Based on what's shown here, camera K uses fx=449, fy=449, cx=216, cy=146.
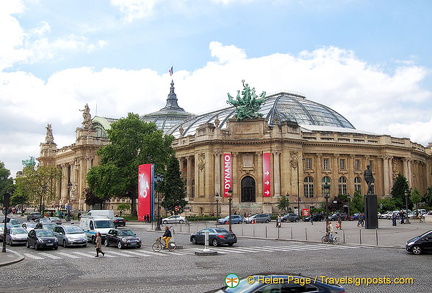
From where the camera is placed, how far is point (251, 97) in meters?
84.4

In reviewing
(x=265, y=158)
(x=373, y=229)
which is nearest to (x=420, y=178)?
(x=265, y=158)

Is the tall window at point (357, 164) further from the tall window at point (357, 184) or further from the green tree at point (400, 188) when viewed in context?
the green tree at point (400, 188)

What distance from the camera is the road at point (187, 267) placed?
57.6 ft

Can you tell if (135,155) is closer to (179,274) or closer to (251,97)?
(251,97)

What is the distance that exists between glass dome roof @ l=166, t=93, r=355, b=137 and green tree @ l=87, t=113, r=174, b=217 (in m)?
19.7

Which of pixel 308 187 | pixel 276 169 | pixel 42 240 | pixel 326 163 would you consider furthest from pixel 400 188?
pixel 42 240

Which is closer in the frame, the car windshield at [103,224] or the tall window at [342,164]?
the car windshield at [103,224]

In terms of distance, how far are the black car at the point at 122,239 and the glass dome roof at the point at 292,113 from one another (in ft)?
204

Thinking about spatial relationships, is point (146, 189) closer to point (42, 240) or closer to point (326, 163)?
point (42, 240)

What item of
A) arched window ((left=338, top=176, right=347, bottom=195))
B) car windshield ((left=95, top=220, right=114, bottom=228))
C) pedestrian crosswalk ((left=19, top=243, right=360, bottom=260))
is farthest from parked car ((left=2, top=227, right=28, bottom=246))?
arched window ((left=338, top=176, right=347, bottom=195))

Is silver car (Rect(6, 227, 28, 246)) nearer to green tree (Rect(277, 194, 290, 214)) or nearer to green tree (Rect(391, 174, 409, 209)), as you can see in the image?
green tree (Rect(277, 194, 290, 214))

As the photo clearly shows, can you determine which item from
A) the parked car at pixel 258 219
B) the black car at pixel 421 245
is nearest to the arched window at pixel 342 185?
the parked car at pixel 258 219

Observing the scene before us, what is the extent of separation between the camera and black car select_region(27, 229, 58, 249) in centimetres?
3145

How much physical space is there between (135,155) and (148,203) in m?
17.3
